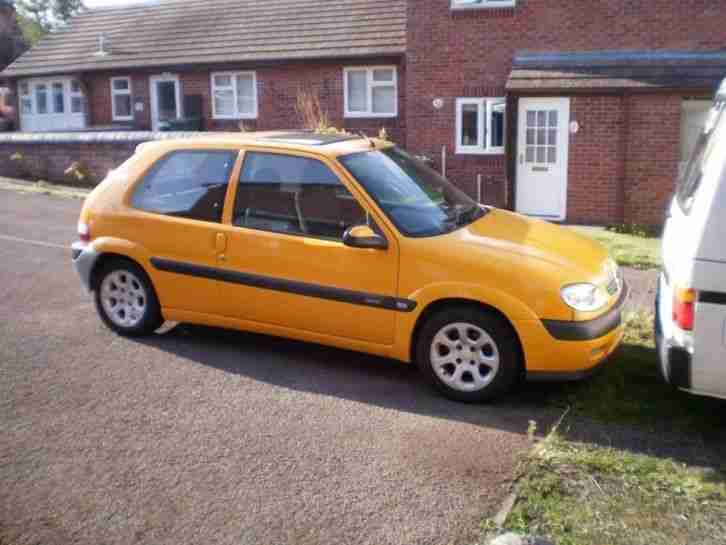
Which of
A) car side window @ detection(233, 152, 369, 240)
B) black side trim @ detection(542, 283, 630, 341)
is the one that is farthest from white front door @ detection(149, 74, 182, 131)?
black side trim @ detection(542, 283, 630, 341)

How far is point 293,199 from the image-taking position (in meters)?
6.00

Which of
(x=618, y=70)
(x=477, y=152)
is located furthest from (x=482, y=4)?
(x=618, y=70)

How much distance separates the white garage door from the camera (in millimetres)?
26969

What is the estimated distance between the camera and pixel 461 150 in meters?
17.1

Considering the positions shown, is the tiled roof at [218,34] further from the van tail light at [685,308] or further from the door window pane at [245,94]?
the van tail light at [685,308]

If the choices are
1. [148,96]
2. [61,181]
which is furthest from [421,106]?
[148,96]

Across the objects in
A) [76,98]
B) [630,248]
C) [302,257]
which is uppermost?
[76,98]

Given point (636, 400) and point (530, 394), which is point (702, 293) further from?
point (530, 394)

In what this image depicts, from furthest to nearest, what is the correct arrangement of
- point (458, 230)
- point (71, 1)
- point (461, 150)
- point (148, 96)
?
point (71, 1) → point (148, 96) → point (461, 150) → point (458, 230)

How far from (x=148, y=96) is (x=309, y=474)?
22.1 metres

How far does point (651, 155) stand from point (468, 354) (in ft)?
34.9

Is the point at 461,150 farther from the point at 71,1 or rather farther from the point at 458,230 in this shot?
the point at 71,1

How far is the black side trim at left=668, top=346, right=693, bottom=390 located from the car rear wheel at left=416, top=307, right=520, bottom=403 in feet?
3.26

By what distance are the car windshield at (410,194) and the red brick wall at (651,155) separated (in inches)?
356
